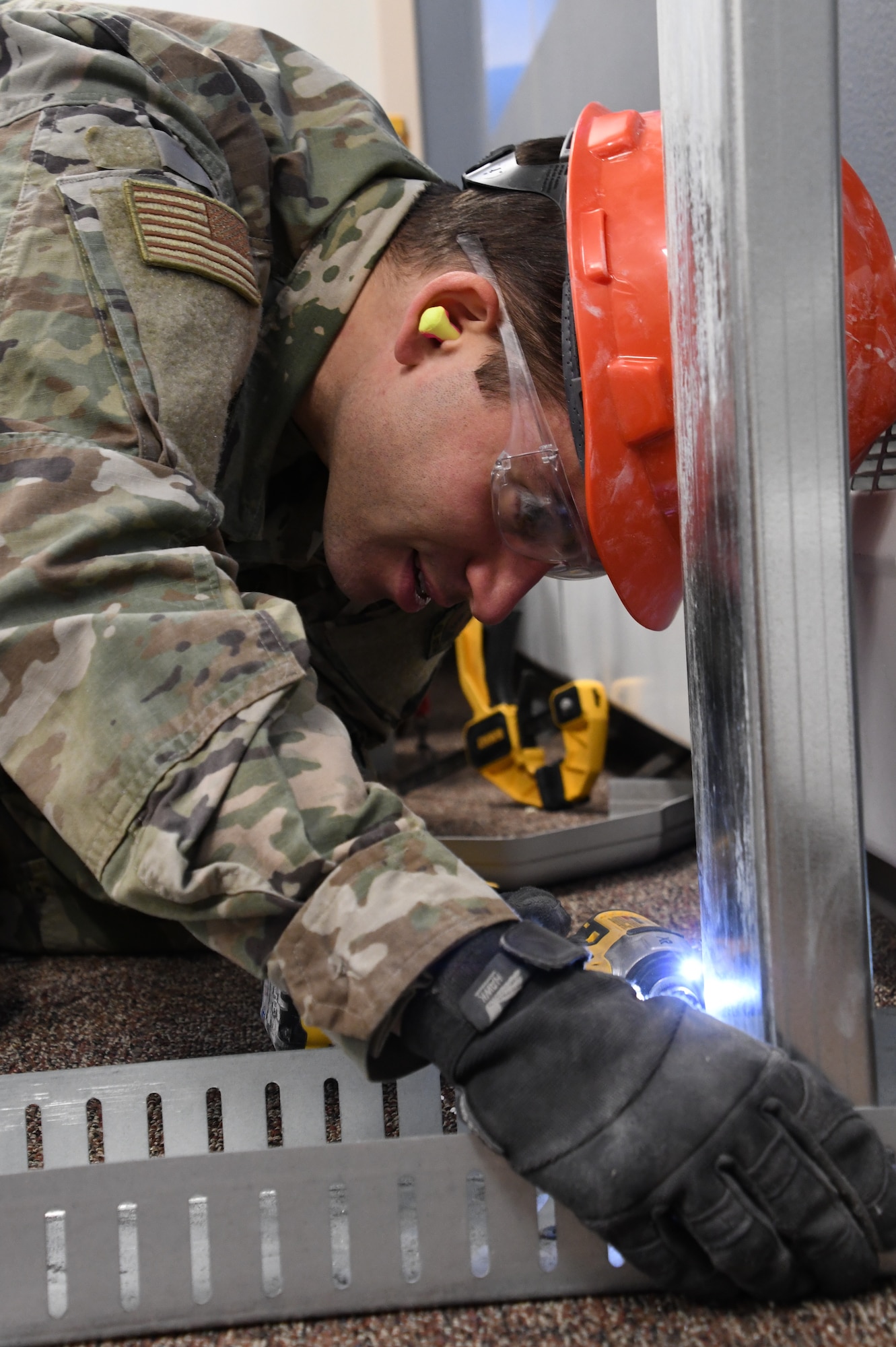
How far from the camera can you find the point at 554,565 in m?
1.05

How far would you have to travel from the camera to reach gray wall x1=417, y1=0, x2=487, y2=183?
2896 mm

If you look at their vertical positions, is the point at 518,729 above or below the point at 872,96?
below

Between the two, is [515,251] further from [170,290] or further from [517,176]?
[170,290]

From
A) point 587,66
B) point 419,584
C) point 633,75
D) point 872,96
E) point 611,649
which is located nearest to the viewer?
point 872,96

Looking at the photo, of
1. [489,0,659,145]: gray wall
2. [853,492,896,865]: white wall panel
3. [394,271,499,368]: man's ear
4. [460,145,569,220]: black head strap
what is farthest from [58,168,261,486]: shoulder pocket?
[489,0,659,145]: gray wall

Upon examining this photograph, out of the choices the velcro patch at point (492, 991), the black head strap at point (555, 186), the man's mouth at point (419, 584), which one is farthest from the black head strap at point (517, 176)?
the velcro patch at point (492, 991)

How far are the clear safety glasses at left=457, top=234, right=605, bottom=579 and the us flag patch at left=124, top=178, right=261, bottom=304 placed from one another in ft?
0.73

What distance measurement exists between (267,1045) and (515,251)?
732mm

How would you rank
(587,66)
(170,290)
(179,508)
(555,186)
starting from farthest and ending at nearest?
(587,66), (555,186), (170,290), (179,508)

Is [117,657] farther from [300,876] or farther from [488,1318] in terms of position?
[488,1318]

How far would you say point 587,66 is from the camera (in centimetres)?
185

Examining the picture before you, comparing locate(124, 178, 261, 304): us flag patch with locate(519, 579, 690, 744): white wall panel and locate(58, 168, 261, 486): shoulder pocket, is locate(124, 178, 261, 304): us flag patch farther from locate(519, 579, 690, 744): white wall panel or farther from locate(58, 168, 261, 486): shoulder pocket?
locate(519, 579, 690, 744): white wall panel

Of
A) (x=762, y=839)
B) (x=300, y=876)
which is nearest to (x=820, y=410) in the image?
(x=762, y=839)

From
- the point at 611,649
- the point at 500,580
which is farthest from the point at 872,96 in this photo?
the point at 611,649
